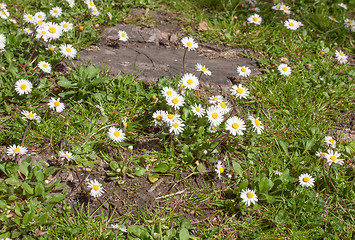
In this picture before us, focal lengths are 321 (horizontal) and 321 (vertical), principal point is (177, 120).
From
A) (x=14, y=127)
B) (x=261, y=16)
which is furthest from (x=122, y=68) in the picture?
(x=261, y=16)

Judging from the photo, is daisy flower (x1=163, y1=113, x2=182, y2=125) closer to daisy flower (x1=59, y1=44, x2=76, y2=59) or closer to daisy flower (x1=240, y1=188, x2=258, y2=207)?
daisy flower (x1=240, y1=188, x2=258, y2=207)

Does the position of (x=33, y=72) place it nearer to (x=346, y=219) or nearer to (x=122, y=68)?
(x=122, y=68)

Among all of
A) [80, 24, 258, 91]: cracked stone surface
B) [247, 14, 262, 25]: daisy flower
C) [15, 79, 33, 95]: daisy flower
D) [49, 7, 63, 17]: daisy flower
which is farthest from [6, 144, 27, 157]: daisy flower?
[247, 14, 262, 25]: daisy flower

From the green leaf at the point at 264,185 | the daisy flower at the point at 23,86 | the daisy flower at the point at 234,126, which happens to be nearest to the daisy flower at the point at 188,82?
the daisy flower at the point at 234,126

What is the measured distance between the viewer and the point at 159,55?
3668mm

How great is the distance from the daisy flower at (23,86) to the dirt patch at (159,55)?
737mm

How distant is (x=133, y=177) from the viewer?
2.48 m

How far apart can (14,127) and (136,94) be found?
1.06m

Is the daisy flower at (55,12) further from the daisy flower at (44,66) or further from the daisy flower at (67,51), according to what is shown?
the daisy flower at (44,66)

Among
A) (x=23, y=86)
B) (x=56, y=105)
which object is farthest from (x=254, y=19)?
(x=23, y=86)

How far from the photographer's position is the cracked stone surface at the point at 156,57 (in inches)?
132

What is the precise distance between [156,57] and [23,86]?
145cm

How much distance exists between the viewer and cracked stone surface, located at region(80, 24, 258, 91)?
335 centimetres

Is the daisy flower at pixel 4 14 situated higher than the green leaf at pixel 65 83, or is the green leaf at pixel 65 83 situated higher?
the daisy flower at pixel 4 14
